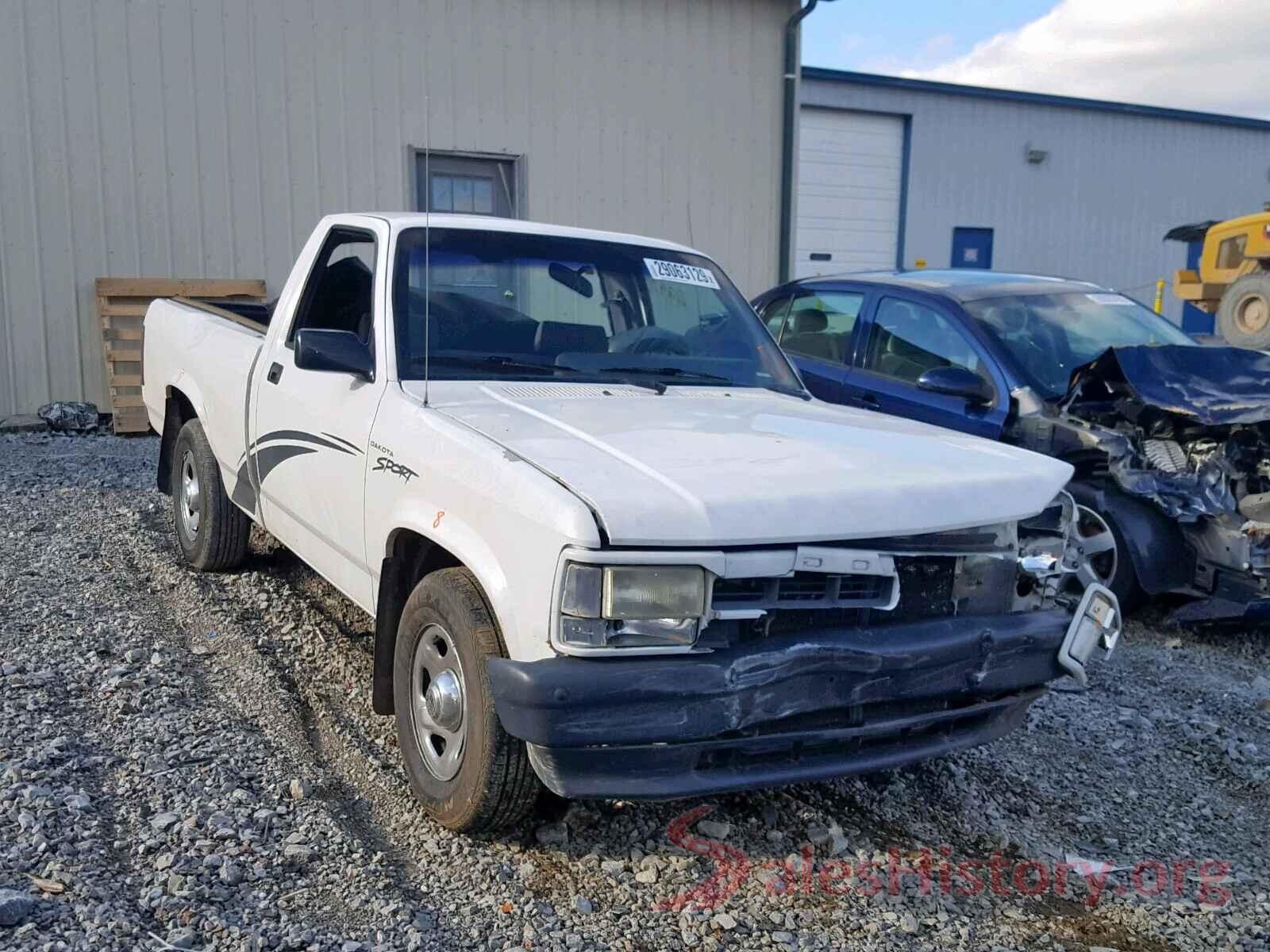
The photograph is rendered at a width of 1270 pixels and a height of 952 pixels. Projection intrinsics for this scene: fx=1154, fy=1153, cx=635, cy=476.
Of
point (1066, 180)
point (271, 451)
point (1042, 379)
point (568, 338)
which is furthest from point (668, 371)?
point (1066, 180)

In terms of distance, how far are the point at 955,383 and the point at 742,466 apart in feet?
9.97

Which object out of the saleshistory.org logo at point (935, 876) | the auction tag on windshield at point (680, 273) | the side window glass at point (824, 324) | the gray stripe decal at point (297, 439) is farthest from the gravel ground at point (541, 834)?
the side window glass at point (824, 324)

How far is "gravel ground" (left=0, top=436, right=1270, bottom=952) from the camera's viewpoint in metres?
2.82

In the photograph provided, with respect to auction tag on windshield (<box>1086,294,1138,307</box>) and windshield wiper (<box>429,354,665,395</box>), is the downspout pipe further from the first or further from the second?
windshield wiper (<box>429,354,665,395</box>)

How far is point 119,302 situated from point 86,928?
312 inches

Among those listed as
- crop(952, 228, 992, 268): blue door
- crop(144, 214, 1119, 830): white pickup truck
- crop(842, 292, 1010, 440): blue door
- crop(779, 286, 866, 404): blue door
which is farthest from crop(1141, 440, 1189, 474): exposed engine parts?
crop(952, 228, 992, 268): blue door

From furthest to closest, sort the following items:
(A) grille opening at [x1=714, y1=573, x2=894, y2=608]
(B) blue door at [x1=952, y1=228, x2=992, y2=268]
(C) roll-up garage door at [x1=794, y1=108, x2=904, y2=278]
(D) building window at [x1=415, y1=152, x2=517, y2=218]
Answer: (B) blue door at [x1=952, y1=228, x2=992, y2=268], (C) roll-up garage door at [x1=794, y1=108, x2=904, y2=278], (D) building window at [x1=415, y1=152, x2=517, y2=218], (A) grille opening at [x1=714, y1=573, x2=894, y2=608]

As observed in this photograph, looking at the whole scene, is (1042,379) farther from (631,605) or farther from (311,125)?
(311,125)

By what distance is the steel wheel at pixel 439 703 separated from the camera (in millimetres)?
3107

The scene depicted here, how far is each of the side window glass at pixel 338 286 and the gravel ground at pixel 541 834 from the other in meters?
1.33

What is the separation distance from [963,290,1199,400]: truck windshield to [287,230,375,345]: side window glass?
3304 millimetres

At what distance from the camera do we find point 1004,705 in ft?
10.6

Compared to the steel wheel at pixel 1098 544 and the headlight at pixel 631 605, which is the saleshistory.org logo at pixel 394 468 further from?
the steel wheel at pixel 1098 544

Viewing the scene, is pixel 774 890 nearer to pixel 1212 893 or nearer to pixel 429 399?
pixel 1212 893
